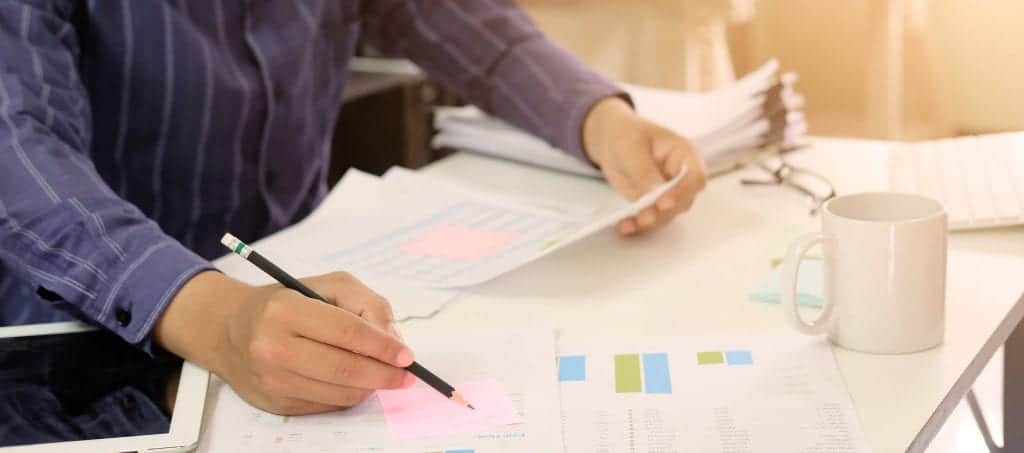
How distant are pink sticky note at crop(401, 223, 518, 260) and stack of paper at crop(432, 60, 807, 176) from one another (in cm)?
25

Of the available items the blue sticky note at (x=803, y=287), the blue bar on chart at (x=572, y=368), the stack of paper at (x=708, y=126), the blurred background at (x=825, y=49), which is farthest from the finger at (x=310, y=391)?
the blurred background at (x=825, y=49)

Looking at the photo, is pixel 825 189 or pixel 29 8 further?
pixel 825 189

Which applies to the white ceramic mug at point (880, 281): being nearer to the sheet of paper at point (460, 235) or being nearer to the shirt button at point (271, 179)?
the sheet of paper at point (460, 235)

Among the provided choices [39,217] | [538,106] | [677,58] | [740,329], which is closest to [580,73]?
[538,106]

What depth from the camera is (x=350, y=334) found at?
819 millimetres

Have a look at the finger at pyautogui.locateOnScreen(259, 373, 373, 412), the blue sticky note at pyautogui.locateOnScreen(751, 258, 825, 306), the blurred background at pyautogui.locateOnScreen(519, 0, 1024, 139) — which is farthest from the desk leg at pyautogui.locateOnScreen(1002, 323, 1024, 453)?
the blurred background at pyautogui.locateOnScreen(519, 0, 1024, 139)

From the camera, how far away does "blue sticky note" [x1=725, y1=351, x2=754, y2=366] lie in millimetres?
897

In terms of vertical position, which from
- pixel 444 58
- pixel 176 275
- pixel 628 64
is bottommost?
pixel 628 64

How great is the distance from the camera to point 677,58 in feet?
8.13

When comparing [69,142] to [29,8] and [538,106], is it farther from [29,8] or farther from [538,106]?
[538,106]

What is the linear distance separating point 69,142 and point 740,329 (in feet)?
1.92

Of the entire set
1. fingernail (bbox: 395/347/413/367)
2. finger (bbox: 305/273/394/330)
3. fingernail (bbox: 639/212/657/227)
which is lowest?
fingernail (bbox: 639/212/657/227)

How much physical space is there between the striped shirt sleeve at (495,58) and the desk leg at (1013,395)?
0.50m

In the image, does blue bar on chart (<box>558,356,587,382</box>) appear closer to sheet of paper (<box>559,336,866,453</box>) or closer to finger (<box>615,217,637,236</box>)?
sheet of paper (<box>559,336,866,453</box>)
